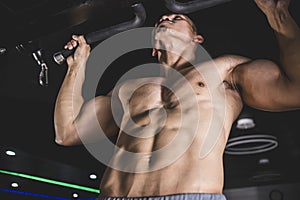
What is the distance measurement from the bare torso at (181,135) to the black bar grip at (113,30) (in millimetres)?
293

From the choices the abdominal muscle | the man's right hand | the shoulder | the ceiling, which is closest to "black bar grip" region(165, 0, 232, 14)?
the ceiling

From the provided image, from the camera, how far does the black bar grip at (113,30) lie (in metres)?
1.77

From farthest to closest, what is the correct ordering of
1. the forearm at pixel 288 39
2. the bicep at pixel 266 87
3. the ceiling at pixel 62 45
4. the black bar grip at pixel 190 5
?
the ceiling at pixel 62 45 < the black bar grip at pixel 190 5 < the bicep at pixel 266 87 < the forearm at pixel 288 39

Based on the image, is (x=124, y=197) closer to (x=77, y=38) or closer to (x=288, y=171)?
(x=77, y=38)

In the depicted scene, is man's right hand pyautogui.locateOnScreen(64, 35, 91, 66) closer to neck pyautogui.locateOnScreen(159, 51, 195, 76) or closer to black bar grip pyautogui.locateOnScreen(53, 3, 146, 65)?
black bar grip pyautogui.locateOnScreen(53, 3, 146, 65)

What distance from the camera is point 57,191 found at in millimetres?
5137

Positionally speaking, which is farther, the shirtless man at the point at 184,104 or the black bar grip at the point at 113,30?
the black bar grip at the point at 113,30

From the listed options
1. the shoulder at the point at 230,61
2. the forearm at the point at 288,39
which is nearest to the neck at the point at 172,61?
the shoulder at the point at 230,61

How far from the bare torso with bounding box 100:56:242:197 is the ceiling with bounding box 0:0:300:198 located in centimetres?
41

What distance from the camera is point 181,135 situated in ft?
5.22

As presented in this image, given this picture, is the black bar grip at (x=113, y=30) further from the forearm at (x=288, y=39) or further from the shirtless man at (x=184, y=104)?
the forearm at (x=288, y=39)

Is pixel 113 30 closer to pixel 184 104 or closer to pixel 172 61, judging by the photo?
pixel 172 61

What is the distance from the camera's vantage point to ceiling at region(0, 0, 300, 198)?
1.77 metres

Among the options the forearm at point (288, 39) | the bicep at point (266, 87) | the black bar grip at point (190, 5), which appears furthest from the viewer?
the black bar grip at point (190, 5)
